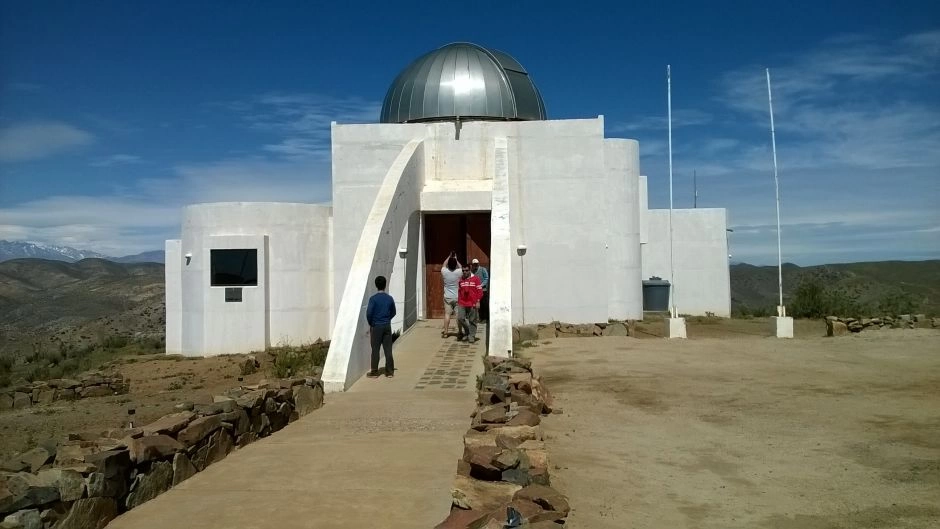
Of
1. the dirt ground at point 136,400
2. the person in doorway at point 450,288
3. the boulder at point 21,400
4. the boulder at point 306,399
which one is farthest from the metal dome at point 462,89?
the boulder at point 306,399

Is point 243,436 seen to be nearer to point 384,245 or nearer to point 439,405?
point 439,405

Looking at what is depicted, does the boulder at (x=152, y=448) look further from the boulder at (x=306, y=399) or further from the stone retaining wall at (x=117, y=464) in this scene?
the boulder at (x=306, y=399)

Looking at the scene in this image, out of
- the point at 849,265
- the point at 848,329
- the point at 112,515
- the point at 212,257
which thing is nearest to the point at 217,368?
the point at 212,257

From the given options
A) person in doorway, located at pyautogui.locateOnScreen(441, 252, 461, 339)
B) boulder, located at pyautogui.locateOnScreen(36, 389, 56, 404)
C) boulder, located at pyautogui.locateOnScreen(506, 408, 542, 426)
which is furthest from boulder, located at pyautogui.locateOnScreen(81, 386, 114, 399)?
boulder, located at pyautogui.locateOnScreen(506, 408, 542, 426)

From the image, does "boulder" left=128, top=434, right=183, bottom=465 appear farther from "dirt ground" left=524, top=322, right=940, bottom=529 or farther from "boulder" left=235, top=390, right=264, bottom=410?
"dirt ground" left=524, top=322, right=940, bottom=529

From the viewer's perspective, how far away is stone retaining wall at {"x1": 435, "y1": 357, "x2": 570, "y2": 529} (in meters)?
3.91

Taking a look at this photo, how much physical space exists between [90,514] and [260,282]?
13.8m

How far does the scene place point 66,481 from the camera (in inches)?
177

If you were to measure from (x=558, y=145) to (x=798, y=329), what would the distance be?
9115 mm

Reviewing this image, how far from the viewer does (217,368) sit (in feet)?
52.8

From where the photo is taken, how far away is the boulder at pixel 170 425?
5.80m

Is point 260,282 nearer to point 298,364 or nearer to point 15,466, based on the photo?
point 298,364

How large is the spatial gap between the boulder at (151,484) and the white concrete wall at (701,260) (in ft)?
67.1

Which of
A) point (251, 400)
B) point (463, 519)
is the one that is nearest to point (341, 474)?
point (251, 400)
